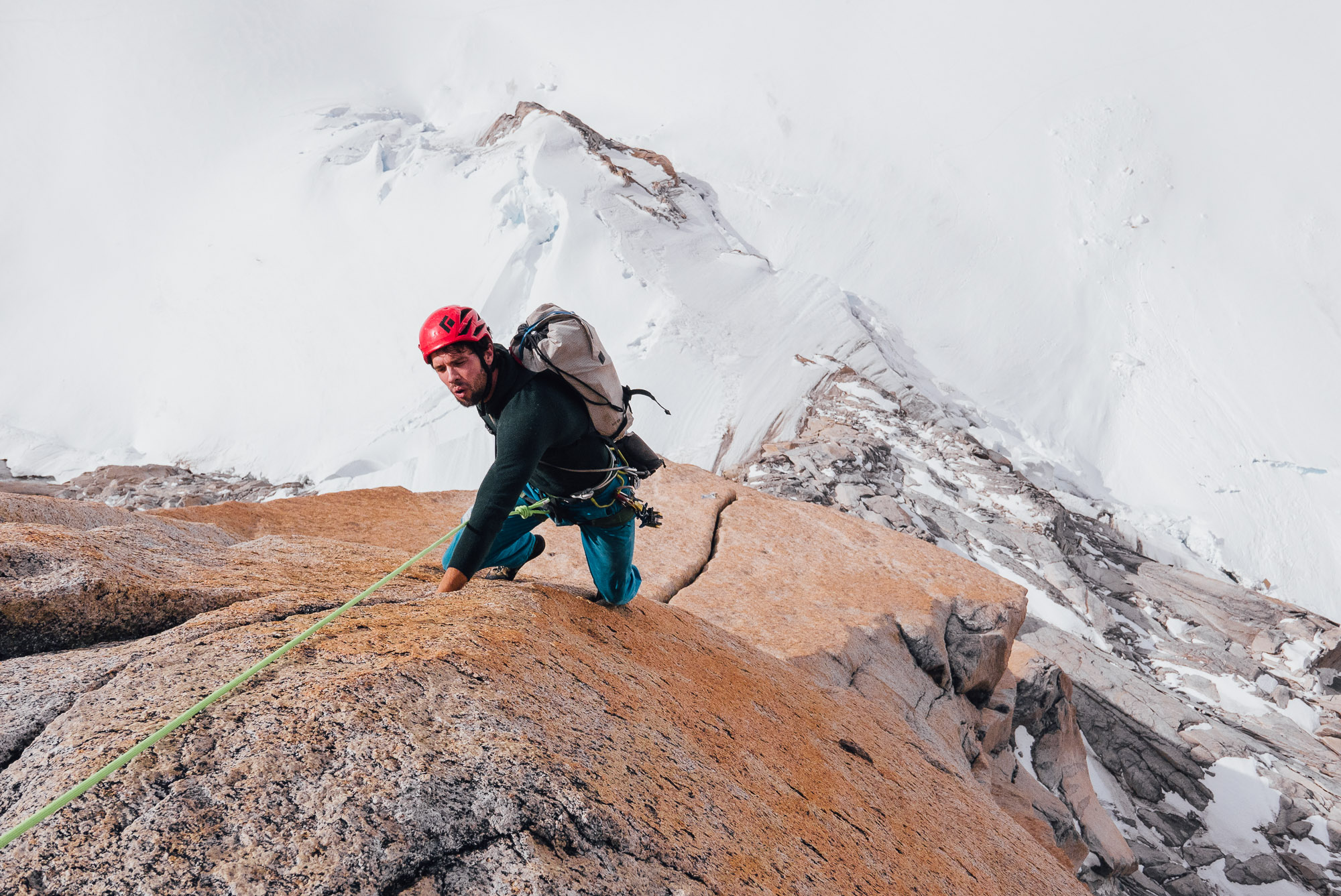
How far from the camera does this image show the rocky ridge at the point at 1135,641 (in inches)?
547

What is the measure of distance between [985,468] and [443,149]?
27078 millimetres

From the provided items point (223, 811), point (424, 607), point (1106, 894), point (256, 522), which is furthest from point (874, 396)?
Result: point (223, 811)

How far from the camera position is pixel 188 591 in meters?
3.42

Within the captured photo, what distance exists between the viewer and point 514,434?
340cm

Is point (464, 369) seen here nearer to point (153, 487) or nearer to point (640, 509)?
point (640, 509)

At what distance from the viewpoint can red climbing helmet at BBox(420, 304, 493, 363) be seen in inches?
133

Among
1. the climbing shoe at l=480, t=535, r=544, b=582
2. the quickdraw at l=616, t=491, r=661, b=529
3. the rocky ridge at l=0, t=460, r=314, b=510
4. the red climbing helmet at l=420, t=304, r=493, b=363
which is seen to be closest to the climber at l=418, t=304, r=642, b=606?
the red climbing helmet at l=420, t=304, r=493, b=363

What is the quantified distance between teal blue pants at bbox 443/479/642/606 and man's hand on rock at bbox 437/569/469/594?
712 millimetres

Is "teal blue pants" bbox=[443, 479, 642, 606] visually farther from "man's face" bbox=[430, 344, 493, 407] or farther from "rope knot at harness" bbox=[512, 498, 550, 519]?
"man's face" bbox=[430, 344, 493, 407]

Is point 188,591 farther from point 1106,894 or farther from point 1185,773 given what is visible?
point 1185,773

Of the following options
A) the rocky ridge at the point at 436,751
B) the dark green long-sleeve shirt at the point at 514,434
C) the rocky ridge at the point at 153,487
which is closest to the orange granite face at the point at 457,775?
the rocky ridge at the point at 436,751

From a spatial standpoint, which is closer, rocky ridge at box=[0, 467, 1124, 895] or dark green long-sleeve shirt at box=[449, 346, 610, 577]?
rocky ridge at box=[0, 467, 1124, 895]

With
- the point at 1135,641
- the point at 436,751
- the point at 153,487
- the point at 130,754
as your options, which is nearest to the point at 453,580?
the point at 436,751

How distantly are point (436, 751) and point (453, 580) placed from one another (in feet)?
4.65
